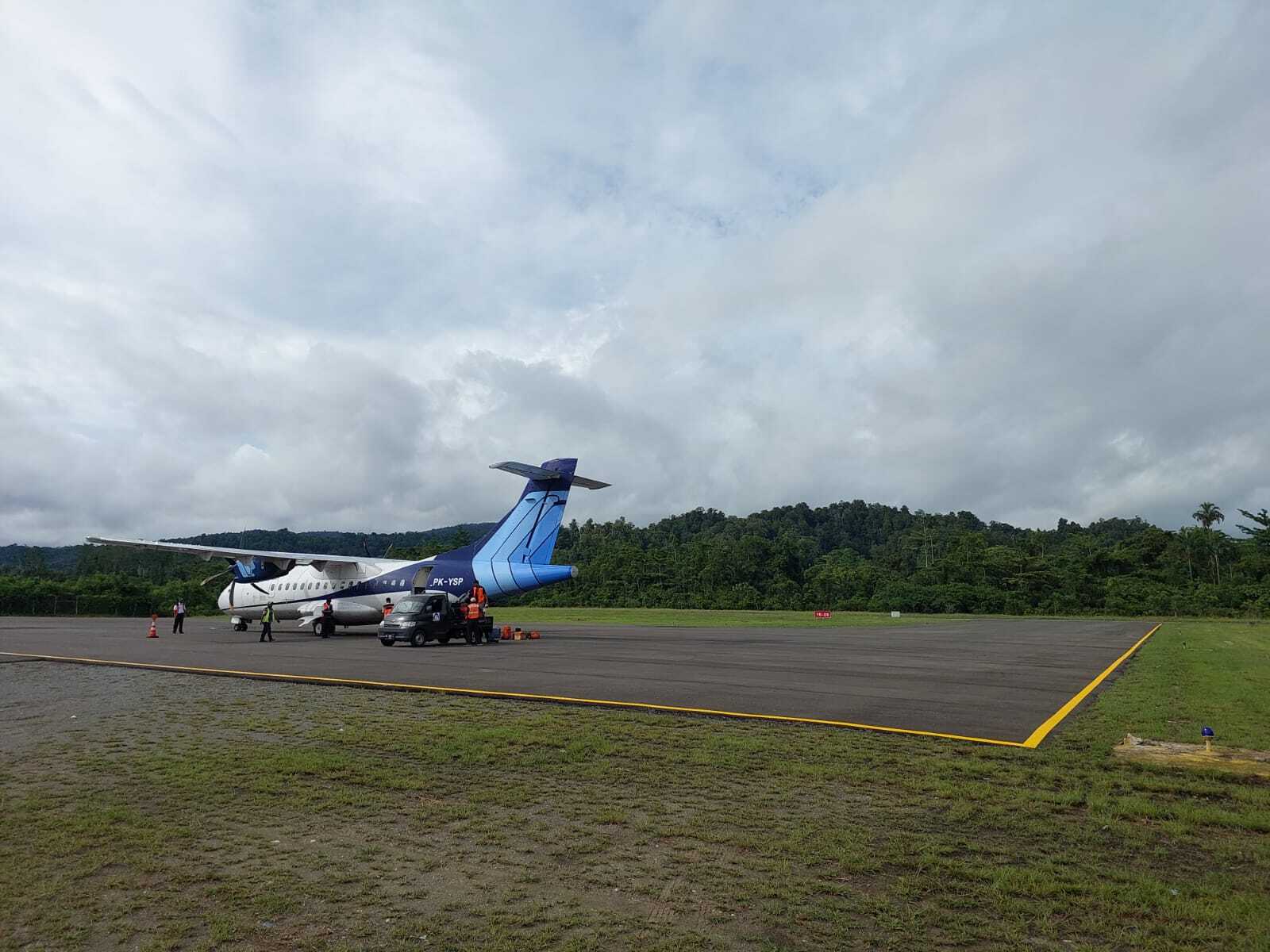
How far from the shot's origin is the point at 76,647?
2705 centimetres

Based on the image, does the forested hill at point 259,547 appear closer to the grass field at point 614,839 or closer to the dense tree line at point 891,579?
the dense tree line at point 891,579

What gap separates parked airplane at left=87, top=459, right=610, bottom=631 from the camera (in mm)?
32594

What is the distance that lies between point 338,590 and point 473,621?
1021 cm

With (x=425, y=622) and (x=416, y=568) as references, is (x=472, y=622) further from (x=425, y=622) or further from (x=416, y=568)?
(x=416, y=568)

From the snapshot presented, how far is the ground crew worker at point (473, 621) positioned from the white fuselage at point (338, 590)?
13.7 feet

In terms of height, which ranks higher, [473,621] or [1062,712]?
[473,621]

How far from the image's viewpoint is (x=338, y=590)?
36.1 meters

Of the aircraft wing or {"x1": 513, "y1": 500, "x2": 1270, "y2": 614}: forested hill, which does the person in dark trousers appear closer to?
the aircraft wing

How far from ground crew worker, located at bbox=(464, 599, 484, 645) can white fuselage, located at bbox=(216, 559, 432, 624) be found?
418 centimetres

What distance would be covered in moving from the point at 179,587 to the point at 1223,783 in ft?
286

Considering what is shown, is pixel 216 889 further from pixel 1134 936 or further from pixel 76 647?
pixel 76 647

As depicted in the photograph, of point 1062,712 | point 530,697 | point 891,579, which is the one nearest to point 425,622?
point 530,697

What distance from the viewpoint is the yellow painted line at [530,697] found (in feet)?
36.2

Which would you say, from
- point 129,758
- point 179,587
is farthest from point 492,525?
point 179,587
